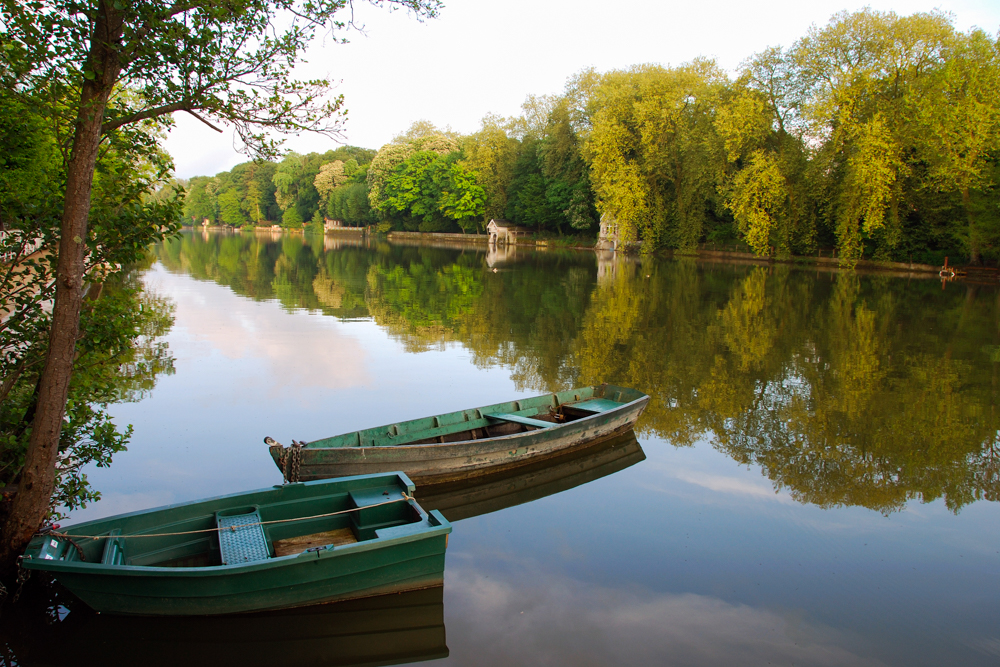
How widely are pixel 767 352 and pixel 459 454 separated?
1184 centimetres

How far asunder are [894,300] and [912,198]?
16.5 meters

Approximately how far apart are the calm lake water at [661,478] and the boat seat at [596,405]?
65 centimetres

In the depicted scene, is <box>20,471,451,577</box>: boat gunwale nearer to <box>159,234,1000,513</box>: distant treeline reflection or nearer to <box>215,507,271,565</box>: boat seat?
<box>215,507,271,565</box>: boat seat

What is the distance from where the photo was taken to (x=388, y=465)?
816 cm

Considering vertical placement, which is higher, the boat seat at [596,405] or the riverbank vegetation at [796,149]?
the riverbank vegetation at [796,149]

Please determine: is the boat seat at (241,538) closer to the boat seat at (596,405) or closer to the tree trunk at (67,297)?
the tree trunk at (67,297)

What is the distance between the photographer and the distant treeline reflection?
1013cm

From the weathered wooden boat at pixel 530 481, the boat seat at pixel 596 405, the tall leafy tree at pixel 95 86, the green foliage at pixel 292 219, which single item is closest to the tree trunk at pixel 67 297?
the tall leafy tree at pixel 95 86

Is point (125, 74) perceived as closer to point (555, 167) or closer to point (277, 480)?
point (277, 480)

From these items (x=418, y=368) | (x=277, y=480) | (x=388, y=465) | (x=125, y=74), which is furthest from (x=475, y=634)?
(x=418, y=368)

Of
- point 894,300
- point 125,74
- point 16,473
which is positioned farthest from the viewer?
point 894,300

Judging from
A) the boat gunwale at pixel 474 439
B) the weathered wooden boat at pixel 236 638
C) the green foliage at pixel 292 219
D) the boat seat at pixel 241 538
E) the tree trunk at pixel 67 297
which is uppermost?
the green foliage at pixel 292 219

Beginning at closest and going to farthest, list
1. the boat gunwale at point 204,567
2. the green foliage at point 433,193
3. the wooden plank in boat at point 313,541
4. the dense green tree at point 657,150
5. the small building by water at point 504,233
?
the boat gunwale at point 204,567 < the wooden plank in boat at point 313,541 < the dense green tree at point 657,150 < the small building by water at point 504,233 < the green foliage at point 433,193

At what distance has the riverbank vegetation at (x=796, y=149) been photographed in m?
36.4
